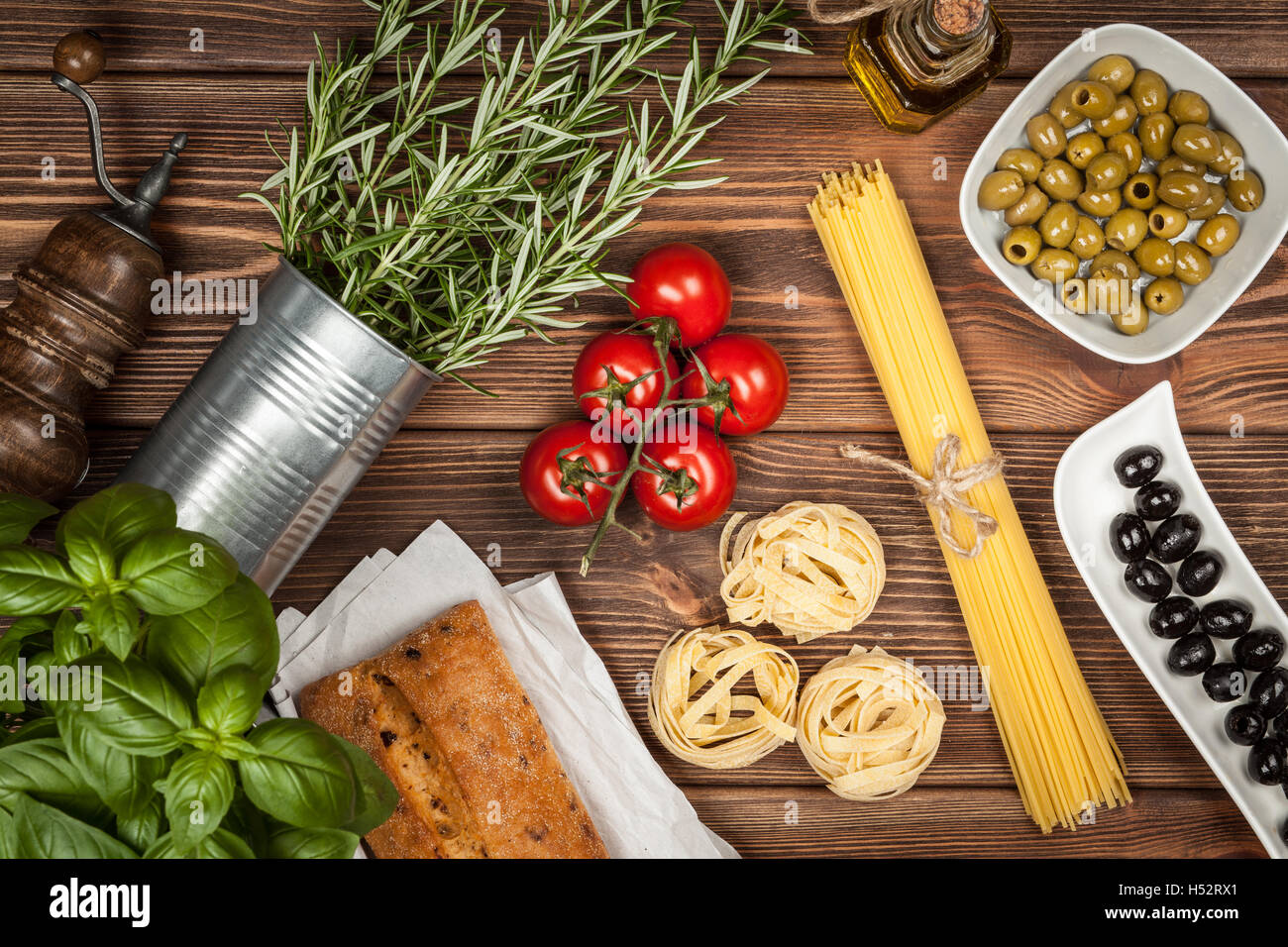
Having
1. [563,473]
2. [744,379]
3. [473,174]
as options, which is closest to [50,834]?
[563,473]

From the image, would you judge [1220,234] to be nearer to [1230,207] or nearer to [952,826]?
[1230,207]

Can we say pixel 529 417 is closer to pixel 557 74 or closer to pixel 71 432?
pixel 557 74

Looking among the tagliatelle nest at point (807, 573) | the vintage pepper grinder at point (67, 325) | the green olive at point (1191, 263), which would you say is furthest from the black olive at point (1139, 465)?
the vintage pepper grinder at point (67, 325)

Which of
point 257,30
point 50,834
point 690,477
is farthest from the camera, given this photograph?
point 257,30

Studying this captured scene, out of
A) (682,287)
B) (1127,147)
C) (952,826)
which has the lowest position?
(952,826)

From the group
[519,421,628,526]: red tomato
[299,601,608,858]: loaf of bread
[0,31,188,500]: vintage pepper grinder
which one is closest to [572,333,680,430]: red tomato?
[519,421,628,526]: red tomato

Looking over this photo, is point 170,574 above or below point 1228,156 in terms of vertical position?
below

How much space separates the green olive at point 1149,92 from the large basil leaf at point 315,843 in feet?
4.21

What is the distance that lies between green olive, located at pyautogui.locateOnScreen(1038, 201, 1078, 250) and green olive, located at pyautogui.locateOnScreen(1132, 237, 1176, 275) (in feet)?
0.34

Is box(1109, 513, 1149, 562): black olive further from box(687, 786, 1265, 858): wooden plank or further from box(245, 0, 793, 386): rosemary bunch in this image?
box(245, 0, 793, 386): rosemary bunch

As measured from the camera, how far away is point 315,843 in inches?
30.4

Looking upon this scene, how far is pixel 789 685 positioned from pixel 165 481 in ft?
2.70

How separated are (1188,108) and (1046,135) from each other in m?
0.19

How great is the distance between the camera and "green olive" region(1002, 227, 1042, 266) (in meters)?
1.22
